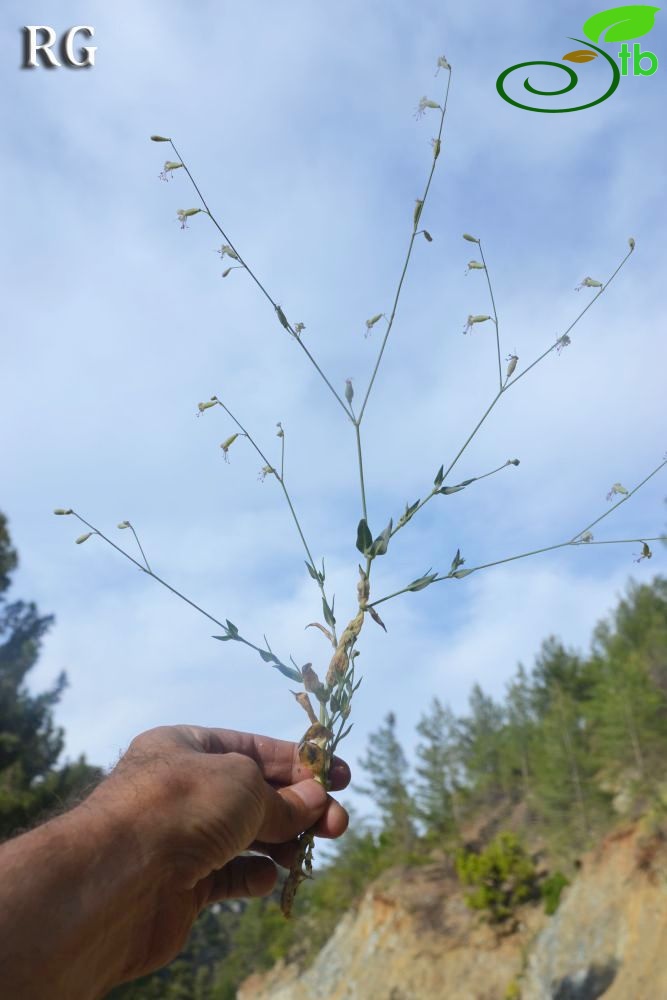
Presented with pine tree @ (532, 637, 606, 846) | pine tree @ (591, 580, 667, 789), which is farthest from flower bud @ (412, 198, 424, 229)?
pine tree @ (532, 637, 606, 846)

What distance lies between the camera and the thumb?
215 centimetres

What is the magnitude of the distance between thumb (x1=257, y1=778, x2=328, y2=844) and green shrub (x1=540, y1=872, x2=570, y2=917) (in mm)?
29730

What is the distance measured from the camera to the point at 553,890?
2944cm

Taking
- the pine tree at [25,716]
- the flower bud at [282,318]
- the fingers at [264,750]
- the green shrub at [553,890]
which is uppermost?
the pine tree at [25,716]

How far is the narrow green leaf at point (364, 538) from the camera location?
2.13 metres

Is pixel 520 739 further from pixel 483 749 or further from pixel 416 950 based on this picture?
pixel 416 950

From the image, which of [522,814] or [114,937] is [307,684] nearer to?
[114,937]

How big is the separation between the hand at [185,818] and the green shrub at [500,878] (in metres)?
31.6

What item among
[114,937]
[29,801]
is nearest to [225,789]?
[114,937]

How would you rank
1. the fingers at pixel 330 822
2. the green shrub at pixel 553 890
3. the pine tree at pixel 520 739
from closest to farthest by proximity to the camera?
the fingers at pixel 330 822 → the green shrub at pixel 553 890 → the pine tree at pixel 520 739

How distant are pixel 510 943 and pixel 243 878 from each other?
102ft

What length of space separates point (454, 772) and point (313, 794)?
1616 inches

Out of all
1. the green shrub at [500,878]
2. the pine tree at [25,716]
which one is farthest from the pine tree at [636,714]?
the pine tree at [25,716]

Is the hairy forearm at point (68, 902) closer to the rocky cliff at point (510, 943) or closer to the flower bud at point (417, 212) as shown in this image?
the flower bud at point (417, 212)
